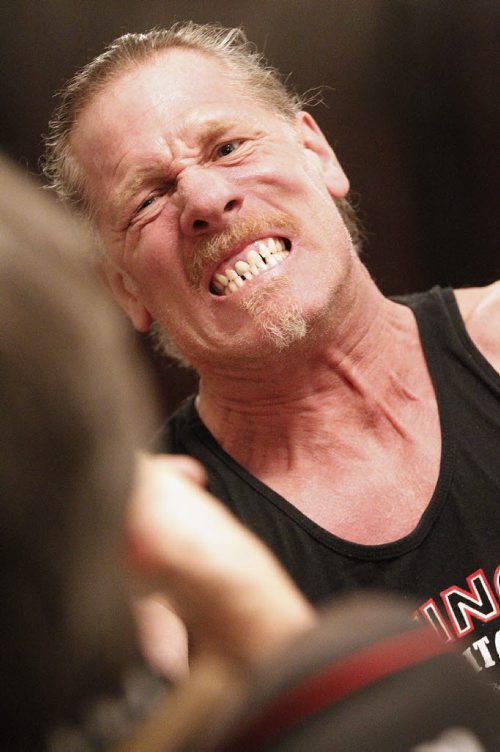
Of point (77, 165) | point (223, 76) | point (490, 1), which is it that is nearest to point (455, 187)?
point (490, 1)

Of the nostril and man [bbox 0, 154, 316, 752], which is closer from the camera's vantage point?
man [bbox 0, 154, 316, 752]

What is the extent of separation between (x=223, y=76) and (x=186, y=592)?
1.36m

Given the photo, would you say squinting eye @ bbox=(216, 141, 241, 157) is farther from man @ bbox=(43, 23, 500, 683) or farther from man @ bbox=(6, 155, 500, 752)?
man @ bbox=(6, 155, 500, 752)

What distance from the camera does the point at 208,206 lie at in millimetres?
1573

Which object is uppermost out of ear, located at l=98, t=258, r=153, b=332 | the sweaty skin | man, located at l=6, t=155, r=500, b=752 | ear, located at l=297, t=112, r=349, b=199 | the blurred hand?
man, located at l=6, t=155, r=500, b=752

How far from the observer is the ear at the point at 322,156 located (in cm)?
181

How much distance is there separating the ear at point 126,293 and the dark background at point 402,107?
701 mm

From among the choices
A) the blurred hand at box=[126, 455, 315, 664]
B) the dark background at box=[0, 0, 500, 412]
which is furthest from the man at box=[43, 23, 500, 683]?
the blurred hand at box=[126, 455, 315, 664]

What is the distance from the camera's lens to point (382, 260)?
2.58 meters

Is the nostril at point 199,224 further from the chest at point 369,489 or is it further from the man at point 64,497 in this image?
the man at point 64,497

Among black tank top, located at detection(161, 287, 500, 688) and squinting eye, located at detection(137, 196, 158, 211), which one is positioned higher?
squinting eye, located at detection(137, 196, 158, 211)

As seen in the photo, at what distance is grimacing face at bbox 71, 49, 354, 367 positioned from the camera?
1588 millimetres

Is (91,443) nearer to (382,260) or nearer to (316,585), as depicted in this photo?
(316,585)

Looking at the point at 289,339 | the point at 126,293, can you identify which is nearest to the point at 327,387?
the point at 289,339
